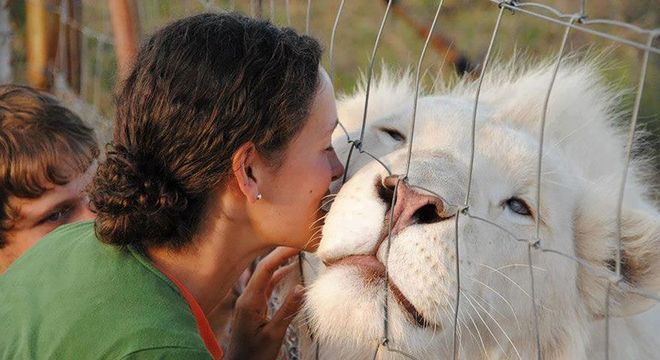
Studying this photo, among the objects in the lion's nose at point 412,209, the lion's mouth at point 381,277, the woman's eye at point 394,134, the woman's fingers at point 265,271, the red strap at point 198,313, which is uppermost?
the lion's nose at point 412,209

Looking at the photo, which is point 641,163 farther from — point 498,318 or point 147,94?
point 147,94

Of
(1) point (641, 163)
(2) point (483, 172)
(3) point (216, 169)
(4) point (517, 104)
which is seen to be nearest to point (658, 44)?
(1) point (641, 163)

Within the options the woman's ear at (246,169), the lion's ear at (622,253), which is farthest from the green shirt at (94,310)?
the lion's ear at (622,253)

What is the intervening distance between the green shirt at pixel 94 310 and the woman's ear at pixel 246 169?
0.96 ft

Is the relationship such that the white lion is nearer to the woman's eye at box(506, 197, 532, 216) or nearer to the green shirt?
the woman's eye at box(506, 197, 532, 216)

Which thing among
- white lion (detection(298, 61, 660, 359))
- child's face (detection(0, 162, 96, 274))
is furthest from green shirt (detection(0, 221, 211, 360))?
child's face (detection(0, 162, 96, 274))

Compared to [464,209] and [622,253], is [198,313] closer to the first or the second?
[464,209]

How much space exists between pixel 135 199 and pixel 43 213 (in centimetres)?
114

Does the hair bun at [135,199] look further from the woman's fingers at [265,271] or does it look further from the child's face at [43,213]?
the child's face at [43,213]

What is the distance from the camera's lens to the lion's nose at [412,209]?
2490mm

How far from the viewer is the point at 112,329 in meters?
2.37

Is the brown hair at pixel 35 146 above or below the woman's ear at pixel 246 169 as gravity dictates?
below

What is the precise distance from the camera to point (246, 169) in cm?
264

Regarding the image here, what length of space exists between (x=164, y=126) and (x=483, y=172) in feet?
2.74
